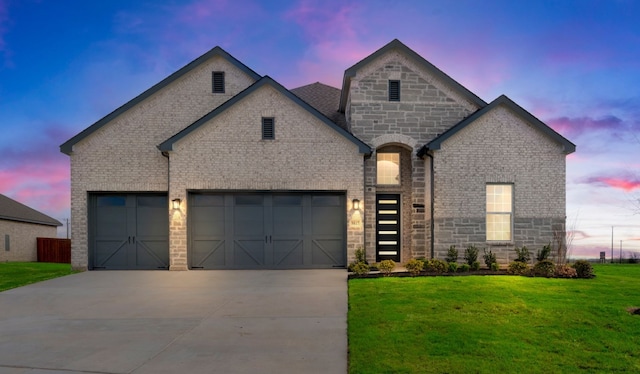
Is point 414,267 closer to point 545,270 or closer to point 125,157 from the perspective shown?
point 545,270

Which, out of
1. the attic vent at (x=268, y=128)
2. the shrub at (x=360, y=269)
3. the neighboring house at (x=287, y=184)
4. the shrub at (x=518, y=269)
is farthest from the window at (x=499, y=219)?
the attic vent at (x=268, y=128)

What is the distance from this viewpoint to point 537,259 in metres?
14.6

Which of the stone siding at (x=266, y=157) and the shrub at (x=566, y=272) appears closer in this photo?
the shrub at (x=566, y=272)

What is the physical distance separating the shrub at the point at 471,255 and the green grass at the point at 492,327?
308cm

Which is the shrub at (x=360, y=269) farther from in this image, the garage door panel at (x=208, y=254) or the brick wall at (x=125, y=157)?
the brick wall at (x=125, y=157)

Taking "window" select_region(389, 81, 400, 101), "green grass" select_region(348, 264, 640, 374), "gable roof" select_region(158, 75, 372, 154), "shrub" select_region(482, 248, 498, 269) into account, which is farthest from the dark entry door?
"green grass" select_region(348, 264, 640, 374)

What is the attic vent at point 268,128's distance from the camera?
14648 millimetres

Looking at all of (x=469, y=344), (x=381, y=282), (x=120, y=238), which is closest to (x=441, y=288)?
(x=381, y=282)

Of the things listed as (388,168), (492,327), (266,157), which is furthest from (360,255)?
(492,327)

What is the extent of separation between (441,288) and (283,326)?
4.69m

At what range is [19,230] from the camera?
29812 mm

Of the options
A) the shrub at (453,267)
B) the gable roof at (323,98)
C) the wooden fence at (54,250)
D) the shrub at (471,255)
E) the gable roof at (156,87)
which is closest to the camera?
the shrub at (453,267)

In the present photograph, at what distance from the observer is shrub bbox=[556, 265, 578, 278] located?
12.4 m

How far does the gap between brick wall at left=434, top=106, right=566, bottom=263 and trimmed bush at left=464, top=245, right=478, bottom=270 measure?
2.72 feet
